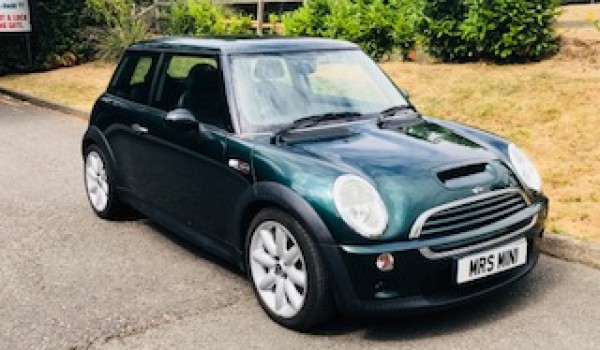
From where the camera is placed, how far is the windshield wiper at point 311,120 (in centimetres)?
402

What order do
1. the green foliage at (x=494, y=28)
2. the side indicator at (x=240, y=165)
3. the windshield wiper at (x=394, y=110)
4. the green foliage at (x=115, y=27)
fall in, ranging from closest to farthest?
the side indicator at (x=240, y=165)
the windshield wiper at (x=394, y=110)
the green foliage at (x=494, y=28)
the green foliage at (x=115, y=27)

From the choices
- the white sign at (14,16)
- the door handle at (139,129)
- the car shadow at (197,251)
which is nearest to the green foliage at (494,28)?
the car shadow at (197,251)

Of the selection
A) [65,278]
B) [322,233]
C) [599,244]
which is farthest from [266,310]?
[599,244]

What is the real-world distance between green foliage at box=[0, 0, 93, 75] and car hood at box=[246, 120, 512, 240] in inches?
550

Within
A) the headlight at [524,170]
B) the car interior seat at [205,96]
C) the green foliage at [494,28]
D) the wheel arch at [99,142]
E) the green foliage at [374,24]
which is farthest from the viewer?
the green foliage at [374,24]

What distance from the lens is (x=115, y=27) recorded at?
52.8 feet

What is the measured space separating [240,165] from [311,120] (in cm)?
57

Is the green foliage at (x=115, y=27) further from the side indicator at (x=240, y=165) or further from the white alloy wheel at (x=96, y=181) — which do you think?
the side indicator at (x=240, y=165)

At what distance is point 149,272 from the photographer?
4.51m

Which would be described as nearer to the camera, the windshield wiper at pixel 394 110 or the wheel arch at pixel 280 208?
the wheel arch at pixel 280 208

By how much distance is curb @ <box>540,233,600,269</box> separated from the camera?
445cm

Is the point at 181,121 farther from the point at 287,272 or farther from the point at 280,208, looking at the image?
the point at 287,272

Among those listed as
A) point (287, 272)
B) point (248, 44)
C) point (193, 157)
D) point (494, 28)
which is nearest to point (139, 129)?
point (193, 157)

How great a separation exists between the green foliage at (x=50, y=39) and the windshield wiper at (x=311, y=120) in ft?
44.7
